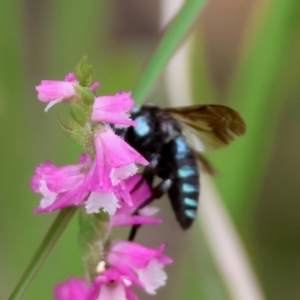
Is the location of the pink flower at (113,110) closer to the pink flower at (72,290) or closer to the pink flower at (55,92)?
the pink flower at (55,92)

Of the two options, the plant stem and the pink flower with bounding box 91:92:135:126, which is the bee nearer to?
the plant stem

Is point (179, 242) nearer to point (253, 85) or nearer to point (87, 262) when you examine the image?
point (253, 85)

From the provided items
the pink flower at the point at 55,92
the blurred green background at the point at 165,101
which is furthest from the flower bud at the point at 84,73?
the blurred green background at the point at 165,101

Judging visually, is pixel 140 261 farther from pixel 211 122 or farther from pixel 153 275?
pixel 211 122

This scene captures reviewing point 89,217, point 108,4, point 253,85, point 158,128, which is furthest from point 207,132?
point 108,4

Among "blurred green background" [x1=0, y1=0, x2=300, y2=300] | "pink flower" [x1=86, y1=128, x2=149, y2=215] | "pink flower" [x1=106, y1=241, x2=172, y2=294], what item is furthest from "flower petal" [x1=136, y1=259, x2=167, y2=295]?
"blurred green background" [x1=0, y1=0, x2=300, y2=300]
